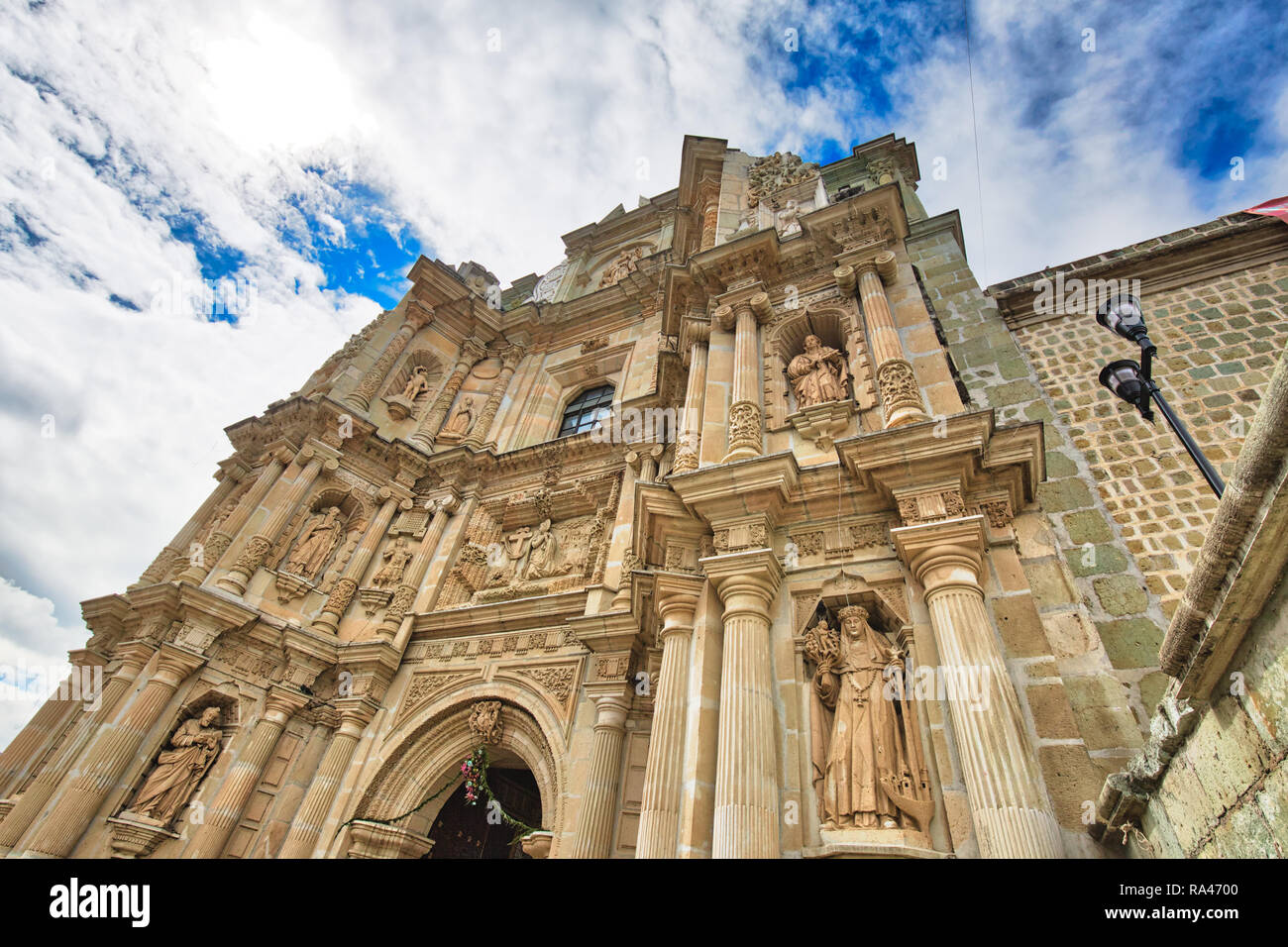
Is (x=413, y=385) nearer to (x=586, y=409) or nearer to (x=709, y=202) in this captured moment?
(x=586, y=409)

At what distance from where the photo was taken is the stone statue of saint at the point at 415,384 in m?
14.8

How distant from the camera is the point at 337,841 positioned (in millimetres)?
8539

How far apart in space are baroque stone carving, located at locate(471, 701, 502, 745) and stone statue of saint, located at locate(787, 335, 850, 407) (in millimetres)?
6328

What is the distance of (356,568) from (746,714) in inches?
365

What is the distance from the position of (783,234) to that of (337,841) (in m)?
11.4

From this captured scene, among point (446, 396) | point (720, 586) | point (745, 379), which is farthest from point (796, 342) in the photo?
point (446, 396)

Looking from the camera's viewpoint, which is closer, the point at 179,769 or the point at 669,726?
the point at 669,726

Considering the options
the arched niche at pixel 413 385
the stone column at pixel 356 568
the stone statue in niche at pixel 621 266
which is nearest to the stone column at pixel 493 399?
the arched niche at pixel 413 385

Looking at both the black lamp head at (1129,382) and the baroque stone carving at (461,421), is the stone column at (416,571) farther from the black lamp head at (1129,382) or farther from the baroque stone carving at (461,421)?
the black lamp head at (1129,382)

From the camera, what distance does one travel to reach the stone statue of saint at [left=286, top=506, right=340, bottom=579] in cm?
1129

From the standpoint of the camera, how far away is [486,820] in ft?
31.9
